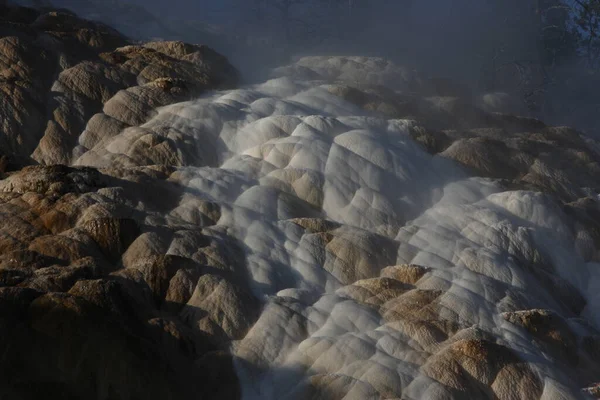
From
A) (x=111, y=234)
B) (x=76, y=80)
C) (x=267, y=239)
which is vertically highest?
(x=76, y=80)

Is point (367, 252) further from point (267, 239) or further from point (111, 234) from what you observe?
point (111, 234)

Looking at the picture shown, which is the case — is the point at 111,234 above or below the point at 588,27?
above

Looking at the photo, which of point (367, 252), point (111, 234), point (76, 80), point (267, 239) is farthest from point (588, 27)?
point (111, 234)

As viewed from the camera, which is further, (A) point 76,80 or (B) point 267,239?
(A) point 76,80

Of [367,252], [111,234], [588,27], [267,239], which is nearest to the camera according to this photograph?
[111,234]

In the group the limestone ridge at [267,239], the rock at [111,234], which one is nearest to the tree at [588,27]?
the limestone ridge at [267,239]

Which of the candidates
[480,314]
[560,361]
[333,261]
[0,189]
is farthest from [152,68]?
[560,361]

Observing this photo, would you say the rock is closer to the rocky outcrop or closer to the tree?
the rocky outcrop

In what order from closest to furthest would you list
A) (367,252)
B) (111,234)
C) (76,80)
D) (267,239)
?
(111,234) < (367,252) < (267,239) < (76,80)
